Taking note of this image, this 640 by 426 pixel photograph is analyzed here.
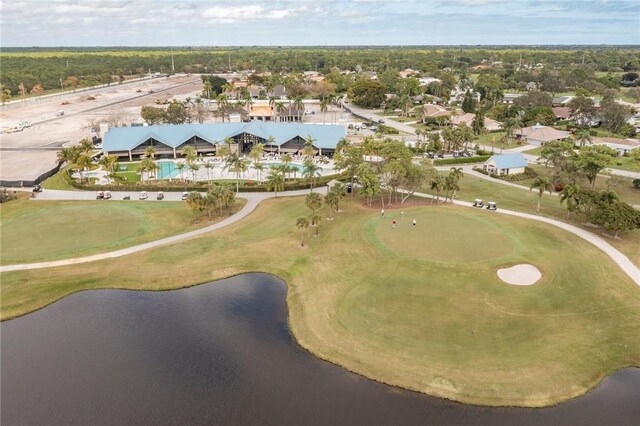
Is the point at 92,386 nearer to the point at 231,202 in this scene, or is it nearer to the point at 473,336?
the point at 473,336

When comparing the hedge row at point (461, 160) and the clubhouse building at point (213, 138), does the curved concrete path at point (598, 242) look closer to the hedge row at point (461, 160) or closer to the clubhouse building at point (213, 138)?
the hedge row at point (461, 160)

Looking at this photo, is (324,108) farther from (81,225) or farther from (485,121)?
(81,225)

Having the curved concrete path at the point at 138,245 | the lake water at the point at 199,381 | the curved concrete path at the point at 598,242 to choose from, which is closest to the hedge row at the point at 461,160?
the curved concrete path at the point at 598,242

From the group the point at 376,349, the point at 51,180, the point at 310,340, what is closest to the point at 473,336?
the point at 376,349

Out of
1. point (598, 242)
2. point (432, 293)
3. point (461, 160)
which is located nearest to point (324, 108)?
point (461, 160)

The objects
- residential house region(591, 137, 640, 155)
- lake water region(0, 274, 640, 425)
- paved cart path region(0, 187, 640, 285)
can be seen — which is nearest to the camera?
lake water region(0, 274, 640, 425)

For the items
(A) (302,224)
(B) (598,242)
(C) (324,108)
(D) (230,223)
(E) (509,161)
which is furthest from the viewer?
(C) (324,108)

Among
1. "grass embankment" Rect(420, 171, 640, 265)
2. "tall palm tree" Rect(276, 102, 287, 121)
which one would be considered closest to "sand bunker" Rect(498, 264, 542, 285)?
"grass embankment" Rect(420, 171, 640, 265)

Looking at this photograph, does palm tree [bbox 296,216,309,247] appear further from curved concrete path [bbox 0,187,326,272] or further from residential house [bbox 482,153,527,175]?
residential house [bbox 482,153,527,175]
